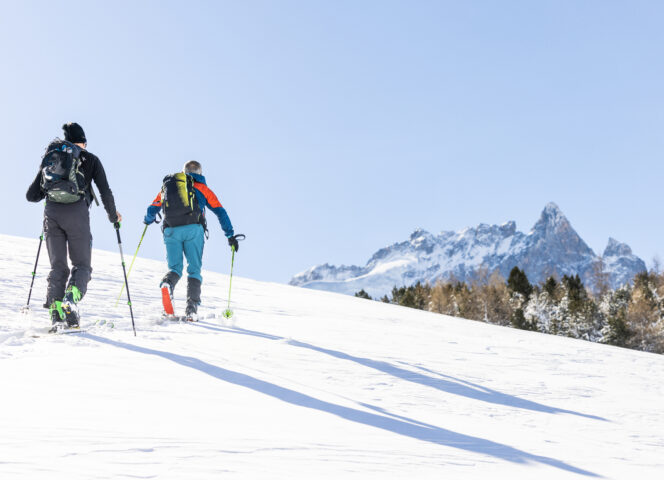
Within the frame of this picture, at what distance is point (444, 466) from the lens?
7.89 feet

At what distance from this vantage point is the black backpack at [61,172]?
5.25m

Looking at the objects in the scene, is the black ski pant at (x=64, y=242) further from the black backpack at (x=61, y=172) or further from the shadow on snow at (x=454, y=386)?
the shadow on snow at (x=454, y=386)

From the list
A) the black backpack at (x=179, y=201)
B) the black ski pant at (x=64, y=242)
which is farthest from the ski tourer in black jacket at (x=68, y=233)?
the black backpack at (x=179, y=201)

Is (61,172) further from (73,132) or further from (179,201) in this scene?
(179,201)

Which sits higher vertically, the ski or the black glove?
the black glove

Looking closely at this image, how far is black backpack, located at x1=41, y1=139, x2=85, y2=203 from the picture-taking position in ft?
17.2

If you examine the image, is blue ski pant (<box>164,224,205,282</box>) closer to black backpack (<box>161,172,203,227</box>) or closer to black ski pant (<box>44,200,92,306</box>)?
black backpack (<box>161,172,203,227</box>)

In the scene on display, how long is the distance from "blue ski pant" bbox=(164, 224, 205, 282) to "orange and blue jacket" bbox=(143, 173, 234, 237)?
0.34 metres

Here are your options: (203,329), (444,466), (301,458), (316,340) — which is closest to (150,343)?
(203,329)

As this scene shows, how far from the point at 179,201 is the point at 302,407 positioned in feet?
14.8

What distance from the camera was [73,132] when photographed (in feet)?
18.1

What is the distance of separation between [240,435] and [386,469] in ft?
2.60

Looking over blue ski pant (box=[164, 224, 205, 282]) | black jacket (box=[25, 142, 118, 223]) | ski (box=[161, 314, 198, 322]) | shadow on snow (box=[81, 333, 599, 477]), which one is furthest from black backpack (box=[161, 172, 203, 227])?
shadow on snow (box=[81, 333, 599, 477])

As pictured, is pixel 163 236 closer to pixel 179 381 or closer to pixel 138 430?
pixel 179 381
